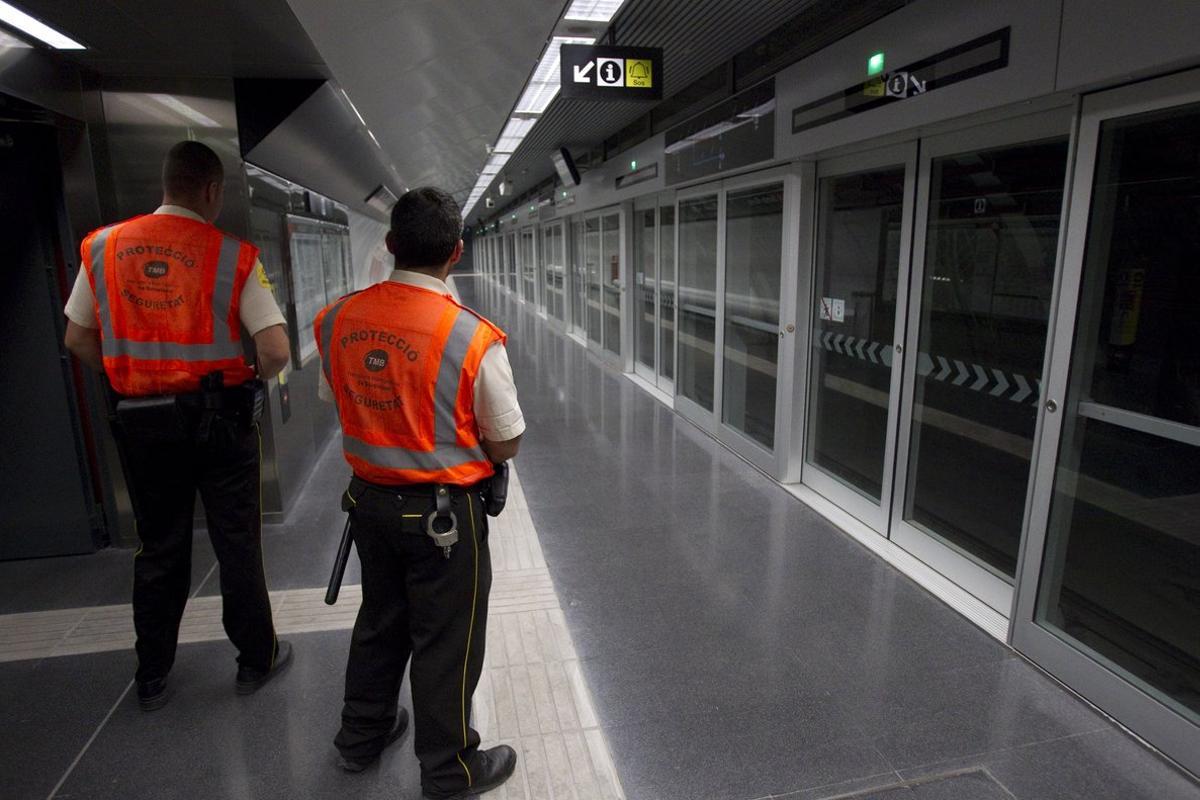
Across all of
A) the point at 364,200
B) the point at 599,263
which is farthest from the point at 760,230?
the point at 364,200

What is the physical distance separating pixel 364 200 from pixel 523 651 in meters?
7.92

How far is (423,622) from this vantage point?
1.84 meters

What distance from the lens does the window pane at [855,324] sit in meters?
3.75

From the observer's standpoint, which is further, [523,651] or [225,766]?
[523,651]

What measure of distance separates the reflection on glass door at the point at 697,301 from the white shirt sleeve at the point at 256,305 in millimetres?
4262

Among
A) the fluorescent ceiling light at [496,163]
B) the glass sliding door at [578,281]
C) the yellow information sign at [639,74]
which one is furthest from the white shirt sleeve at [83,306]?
the glass sliding door at [578,281]

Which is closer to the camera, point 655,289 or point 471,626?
point 471,626

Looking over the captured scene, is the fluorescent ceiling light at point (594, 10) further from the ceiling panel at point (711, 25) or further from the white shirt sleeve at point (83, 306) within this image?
the white shirt sleeve at point (83, 306)

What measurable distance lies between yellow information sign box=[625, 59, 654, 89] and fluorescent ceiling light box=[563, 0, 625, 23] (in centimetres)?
41

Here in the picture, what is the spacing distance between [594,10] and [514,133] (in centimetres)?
403

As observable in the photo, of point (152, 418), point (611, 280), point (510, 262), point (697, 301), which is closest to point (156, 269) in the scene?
point (152, 418)

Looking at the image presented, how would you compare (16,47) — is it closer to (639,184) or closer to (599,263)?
(639,184)

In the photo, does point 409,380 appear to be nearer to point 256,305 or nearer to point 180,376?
point 256,305

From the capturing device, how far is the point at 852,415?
4.79 metres
